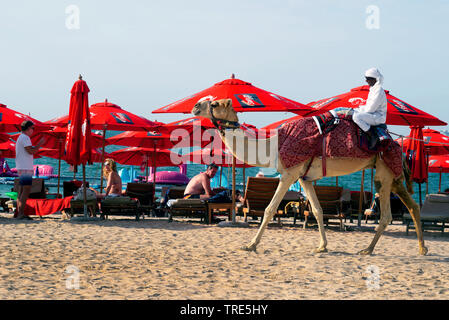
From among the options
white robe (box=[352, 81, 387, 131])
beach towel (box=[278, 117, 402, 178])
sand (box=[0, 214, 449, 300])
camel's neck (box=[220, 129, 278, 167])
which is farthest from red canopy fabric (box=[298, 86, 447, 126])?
camel's neck (box=[220, 129, 278, 167])

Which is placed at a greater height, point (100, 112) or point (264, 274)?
point (100, 112)

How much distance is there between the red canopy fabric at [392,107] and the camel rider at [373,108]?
3.42m

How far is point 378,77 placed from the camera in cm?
881

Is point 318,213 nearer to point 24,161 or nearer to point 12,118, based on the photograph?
point 24,161

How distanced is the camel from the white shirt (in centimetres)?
571

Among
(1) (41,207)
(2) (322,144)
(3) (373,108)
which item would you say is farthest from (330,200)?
(1) (41,207)

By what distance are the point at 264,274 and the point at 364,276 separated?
1114 mm

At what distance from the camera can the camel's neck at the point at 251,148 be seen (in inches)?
348

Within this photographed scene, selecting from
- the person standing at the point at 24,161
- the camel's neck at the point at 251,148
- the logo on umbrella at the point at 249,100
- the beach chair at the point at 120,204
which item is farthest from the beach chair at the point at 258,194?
the person standing at the point at 24,161

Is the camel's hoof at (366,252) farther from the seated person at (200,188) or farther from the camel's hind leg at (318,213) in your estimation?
the seated person at (200,188)

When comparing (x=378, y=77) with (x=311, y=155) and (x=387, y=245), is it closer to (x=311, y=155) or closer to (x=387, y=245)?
(x=311, y=155)

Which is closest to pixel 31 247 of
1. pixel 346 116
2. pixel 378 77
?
pixel 346 116

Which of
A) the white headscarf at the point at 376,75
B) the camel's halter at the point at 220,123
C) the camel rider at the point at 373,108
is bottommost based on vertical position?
the camel's halter at the point at 220,123
